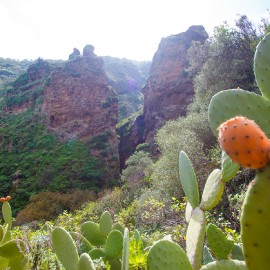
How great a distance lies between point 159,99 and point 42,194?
680 inches

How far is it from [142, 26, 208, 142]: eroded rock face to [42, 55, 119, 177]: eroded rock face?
16.9ft

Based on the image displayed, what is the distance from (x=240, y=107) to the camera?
1505 mm

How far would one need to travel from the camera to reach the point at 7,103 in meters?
33.2

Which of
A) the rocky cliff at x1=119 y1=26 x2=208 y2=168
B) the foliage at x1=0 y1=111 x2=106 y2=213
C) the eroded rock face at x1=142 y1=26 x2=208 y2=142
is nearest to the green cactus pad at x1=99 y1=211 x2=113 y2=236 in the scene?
the foliage at x1=0 y1=111 x2=106 y2=213

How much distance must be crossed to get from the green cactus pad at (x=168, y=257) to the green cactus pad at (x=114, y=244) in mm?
1121

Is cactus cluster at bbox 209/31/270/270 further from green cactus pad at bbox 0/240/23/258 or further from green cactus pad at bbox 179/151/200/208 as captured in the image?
green cactus pad at bbox 0/240/23/258

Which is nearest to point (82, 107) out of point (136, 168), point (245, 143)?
point (136, 168)

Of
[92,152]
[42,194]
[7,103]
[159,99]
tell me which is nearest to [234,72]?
[42,194]

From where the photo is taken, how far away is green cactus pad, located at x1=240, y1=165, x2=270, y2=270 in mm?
670

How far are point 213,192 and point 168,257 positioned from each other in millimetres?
532

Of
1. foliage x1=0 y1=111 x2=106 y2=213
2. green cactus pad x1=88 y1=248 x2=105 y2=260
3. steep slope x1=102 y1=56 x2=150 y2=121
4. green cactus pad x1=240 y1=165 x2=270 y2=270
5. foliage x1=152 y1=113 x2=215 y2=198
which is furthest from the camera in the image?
steep slope x1=102 y1=56 x2=150 y2=121

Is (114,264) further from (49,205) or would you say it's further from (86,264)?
(49,205)

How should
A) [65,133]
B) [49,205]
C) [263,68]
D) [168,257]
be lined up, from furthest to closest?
[65,133]
[49,205]
[263,68]
[168,257]

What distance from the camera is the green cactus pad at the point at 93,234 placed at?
321cm
